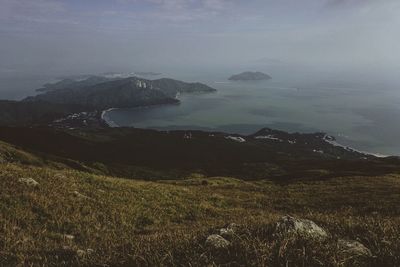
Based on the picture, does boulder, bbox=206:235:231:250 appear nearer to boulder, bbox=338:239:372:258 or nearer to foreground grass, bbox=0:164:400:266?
foreground grass, bbox=0:164:400:266

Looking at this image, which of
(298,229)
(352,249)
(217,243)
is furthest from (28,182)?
(352,249)

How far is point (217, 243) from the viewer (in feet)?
23.4

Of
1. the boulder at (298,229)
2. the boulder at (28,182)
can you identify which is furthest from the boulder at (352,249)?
the boulder at (28,182)

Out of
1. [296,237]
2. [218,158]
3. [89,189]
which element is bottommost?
[218,158]

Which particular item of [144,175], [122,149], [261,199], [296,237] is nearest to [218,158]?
[122,149]

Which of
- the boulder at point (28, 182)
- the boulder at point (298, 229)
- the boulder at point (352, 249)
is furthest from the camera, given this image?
the boulder at point (28, 182)

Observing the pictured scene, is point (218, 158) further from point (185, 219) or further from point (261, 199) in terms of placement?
point (185, 219)

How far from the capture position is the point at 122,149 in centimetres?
18350

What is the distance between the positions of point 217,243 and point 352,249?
6.99ft

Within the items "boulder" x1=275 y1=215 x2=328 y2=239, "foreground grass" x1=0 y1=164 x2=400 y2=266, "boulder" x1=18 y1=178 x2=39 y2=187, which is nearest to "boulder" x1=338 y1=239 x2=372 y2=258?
"foreground grass" x1=0 y1=164 x2=400 y2=266

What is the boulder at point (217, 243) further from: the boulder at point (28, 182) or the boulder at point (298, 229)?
the boulder at point (28, 182)

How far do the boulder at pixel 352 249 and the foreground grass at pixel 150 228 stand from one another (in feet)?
0.43

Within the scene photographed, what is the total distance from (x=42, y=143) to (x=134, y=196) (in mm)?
143790

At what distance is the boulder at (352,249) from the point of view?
6.30 m
